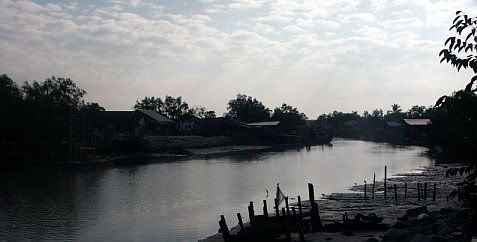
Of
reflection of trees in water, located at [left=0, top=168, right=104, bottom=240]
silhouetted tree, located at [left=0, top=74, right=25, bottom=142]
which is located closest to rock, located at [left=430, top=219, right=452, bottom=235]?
reflection of trees in water, located at [left=0, top=168, right=104, bottom=240]

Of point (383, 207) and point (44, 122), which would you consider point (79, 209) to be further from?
point (44, 122)

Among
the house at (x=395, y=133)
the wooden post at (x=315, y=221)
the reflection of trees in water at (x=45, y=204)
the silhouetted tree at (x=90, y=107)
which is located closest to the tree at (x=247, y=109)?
the house at (x=395, y=133)

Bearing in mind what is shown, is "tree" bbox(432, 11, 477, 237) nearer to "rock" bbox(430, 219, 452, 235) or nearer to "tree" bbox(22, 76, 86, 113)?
"rock" bbox(430, 219, 452, 235)

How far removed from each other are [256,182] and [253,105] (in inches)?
4401

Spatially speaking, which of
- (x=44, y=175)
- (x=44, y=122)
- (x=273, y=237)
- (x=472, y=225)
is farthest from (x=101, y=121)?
(x=472, y=225)

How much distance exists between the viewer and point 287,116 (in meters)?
158

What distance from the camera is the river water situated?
25953 mm

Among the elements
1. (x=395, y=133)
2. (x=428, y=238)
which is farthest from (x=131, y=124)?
(x=428, y=238)

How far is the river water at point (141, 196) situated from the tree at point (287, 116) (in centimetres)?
8908

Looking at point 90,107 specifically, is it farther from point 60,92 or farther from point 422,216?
point 422,216

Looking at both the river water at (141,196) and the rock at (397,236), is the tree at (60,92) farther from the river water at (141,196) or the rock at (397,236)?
the rock at (397,236)

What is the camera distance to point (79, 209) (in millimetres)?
32312

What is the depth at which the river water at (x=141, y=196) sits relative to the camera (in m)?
26.0

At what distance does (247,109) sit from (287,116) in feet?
44.4
